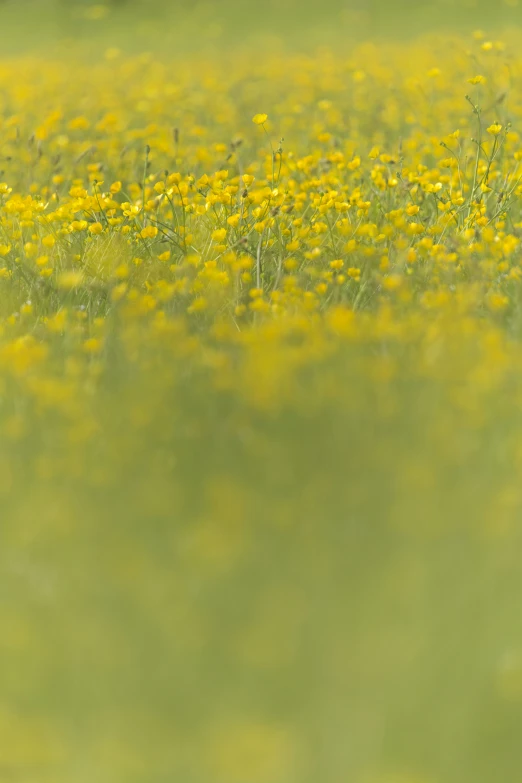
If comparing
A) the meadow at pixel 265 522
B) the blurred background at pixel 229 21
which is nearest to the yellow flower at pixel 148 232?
the meadow at pixel 265 522

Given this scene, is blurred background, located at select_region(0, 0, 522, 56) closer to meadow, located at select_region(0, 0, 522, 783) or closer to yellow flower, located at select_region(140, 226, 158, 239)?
yellow flower, located at select_region(140, 226, 158, 239)

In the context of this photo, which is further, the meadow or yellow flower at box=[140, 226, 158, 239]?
yellow flower at box=[140, 226, 158, 239]

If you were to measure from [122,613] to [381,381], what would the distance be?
2.78ft

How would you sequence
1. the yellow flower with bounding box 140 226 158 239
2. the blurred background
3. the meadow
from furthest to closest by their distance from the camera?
the blurred background < the yellow flower with bounding box 140 226 158 239 < the meadow

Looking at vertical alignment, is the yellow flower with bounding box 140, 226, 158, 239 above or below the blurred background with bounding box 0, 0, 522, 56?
above

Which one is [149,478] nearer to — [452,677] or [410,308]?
[452,677]

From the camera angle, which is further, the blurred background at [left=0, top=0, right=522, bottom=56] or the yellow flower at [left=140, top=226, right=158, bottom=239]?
the blurred background at [left=0, top=0, right=522, bottom=56]

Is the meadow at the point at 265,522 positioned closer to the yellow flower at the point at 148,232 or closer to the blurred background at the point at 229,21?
the yellow flower at the point at 148,232

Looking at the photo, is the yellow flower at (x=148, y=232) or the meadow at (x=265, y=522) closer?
the meadow at (x=265, y=522)

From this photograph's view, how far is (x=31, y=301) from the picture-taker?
135 inches

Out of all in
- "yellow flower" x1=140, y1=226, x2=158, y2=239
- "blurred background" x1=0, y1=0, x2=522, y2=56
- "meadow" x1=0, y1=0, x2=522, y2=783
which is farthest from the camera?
"blurred background" x1=0, y1=0, x2=522, y2=56

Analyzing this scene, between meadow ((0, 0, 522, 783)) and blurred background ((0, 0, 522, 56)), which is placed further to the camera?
blurred background ((0, 0, 522, 56))

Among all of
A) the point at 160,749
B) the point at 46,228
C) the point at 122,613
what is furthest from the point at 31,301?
the point at 160,749

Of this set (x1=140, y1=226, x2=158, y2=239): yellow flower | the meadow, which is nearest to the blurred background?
(x1=140, y1=226, x2=158, y2=239): yellow flower
